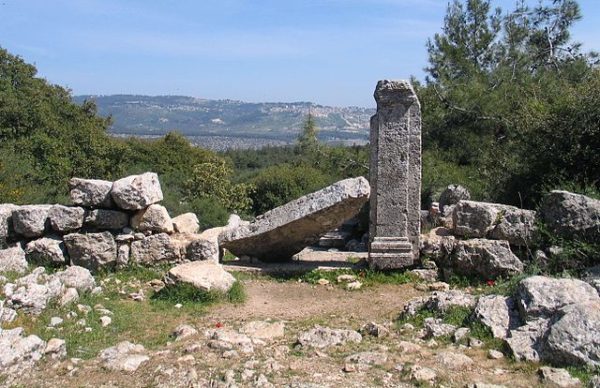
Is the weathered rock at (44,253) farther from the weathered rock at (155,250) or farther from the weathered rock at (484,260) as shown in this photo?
the weathered rock at (484,260)

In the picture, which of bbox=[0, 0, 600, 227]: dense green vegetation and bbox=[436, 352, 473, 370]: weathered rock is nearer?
bbox=[436, 352, 473, 370]: weathered rock

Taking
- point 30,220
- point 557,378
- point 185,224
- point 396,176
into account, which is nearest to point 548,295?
point 557,378

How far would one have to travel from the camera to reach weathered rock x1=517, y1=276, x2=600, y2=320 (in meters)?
6.54

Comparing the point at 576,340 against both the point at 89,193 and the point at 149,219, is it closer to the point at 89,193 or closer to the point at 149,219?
the point at 149,219

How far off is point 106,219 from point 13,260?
1524 millimetres

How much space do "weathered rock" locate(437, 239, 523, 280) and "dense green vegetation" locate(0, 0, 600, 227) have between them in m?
1.74

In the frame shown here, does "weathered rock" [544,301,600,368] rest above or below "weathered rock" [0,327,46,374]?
above

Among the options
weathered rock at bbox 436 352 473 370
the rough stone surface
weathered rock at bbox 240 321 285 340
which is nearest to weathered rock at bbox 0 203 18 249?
weathered rock at bbox 240 321 285 340

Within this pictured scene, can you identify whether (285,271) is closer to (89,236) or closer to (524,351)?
(89,236)

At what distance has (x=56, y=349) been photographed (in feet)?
21.5

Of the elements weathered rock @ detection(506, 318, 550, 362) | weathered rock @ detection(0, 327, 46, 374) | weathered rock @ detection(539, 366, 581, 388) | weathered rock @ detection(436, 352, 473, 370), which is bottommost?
weathered rock @ detection(0, 327, 46, 374)

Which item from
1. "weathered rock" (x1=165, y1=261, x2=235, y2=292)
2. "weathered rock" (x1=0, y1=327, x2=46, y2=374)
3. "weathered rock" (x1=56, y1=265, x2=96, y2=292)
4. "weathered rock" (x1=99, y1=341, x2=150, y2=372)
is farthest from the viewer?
"weathered rock" (x1=165, y1=261, x2=235, y2=292)

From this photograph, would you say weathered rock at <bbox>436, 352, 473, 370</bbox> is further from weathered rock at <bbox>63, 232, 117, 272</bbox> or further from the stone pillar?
weathered rock at <bbox>63, 232, 117, 272</bbox>

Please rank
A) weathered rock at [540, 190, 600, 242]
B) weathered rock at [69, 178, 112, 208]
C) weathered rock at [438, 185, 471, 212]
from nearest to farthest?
weathered rock at [540, 190, 600, 242], weathered rock at [69, 178, 112, 208], weathered rock at [438, 185, 471, 212]
